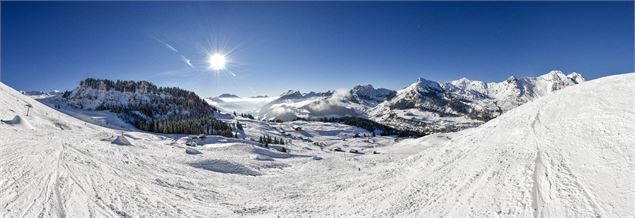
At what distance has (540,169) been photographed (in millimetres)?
19906

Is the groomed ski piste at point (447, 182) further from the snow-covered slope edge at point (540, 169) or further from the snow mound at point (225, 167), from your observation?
the snow mound at point (225, 167)

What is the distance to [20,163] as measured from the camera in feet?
96.9

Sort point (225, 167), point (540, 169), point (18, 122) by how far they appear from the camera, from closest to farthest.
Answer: point (540, 169)
point (225, 167)
point (18, 122)

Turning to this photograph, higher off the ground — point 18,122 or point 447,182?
point 18,122

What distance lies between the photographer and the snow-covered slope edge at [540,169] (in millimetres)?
16625

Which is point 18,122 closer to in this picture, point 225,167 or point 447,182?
point 225,167

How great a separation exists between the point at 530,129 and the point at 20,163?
43.8m

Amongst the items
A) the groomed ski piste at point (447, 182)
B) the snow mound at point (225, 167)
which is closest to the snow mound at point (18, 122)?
the groomed ski piste at point (447, 182)

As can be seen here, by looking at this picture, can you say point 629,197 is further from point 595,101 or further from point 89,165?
point 89,165

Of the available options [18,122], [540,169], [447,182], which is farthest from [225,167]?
[18,122]

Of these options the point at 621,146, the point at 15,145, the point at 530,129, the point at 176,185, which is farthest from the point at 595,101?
the point at 15,145

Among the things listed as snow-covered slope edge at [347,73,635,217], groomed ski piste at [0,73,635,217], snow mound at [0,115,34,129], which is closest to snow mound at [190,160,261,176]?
groomed ski piste at [0,73,635,217]

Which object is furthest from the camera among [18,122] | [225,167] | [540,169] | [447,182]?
[18,122]

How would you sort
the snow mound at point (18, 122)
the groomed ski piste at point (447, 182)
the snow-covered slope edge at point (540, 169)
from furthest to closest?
the snow mound at point (18, 122), the groomed ski piste at point (447, 182), the snow-covered slope edge at point (540, 169)
